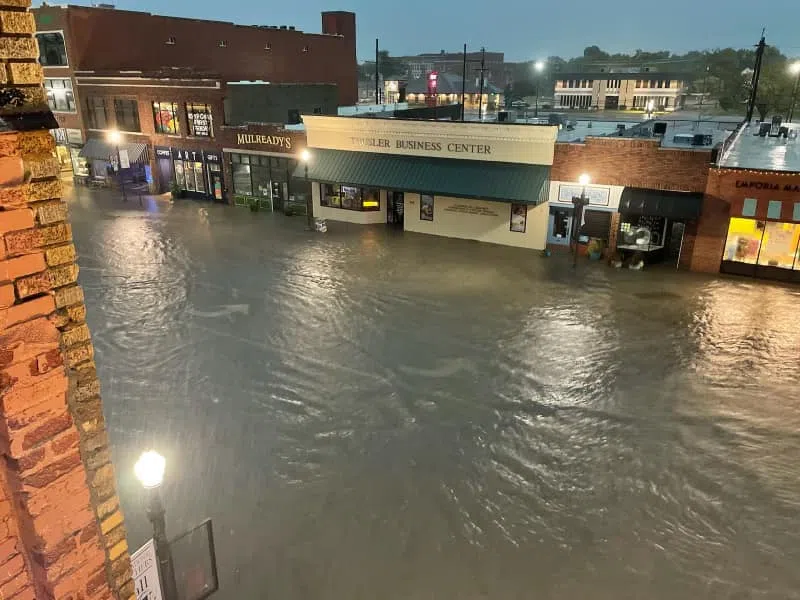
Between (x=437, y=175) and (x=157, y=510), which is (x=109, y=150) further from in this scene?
(x=157, y=510)

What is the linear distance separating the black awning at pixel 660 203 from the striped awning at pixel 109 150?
2953 centimetres

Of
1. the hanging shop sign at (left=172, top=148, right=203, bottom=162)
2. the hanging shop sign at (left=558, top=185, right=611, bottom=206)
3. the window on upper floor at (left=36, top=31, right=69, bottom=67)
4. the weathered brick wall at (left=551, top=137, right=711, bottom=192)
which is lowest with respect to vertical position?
the hanging shop sign at (left=558, top=185, right=611, bottom=206)

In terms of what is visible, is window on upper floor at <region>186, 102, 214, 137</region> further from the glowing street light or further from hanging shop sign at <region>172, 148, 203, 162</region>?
the glowing street light

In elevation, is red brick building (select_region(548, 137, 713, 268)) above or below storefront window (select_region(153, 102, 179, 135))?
below

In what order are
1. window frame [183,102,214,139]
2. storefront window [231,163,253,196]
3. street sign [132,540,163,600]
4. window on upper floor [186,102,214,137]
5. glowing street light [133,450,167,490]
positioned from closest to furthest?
street sign [132,540,163,600] → glowing street light [133,450,167,490] → storefront window [231,163,253,196] → window frame [183,102,214,139] → window on upper floor [186,102,214,137]

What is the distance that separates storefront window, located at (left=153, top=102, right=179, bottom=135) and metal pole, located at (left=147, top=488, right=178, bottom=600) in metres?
33.3

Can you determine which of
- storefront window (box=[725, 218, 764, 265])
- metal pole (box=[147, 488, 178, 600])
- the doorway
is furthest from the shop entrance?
metal pole (box=[147, 488, 178, 600])

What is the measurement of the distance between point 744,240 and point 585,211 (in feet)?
18.9

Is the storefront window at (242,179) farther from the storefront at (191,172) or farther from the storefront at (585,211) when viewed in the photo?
the storefront at (585,211)

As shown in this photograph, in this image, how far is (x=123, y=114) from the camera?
37500mm

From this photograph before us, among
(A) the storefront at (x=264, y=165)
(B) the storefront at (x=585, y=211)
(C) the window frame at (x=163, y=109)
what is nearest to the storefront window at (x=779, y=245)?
(B) the storefront at (x=585, y=211)

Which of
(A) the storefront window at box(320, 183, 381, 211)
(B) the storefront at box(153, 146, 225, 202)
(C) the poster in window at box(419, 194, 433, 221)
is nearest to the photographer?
(C) the poster in window at box(419, 194, 433, 221)

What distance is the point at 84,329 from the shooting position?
3516mm

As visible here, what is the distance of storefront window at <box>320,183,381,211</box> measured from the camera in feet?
96.0
